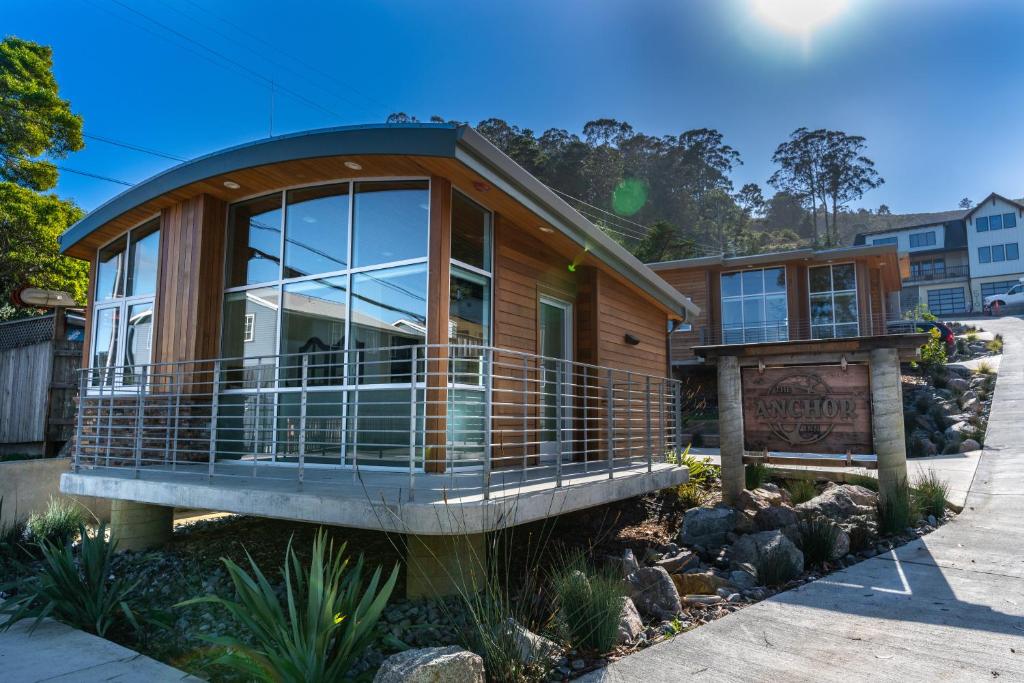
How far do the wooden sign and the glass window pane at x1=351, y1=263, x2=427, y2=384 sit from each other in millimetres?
4561

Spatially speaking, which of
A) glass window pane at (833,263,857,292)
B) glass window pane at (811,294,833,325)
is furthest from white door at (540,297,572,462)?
glass window pane at (833,263,857,292)

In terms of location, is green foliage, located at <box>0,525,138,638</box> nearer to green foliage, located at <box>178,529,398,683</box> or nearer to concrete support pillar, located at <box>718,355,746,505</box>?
green foliage, located at <box>178,529,398,683</box>

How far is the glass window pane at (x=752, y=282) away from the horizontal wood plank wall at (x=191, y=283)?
18073 millimetres

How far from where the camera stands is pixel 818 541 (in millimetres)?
5855

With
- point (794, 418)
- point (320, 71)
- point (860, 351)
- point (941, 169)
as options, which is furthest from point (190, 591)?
point (941, 169)

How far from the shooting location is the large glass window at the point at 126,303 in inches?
332

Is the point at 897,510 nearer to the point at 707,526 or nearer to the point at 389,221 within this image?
the point at 707,526

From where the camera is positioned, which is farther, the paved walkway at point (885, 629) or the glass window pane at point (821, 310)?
the glass window pane at point (821, 310)

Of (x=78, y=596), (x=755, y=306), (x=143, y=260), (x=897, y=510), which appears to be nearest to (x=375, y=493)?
(x=78, y=596)

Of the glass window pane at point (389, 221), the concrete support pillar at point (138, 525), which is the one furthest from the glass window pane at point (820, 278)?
the concrete support pillar at point (138, 525)

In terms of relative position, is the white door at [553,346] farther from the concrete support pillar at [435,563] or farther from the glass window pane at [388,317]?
the concrete support pillar at [435,563]

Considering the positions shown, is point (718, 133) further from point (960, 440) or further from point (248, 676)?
point (248, 676)

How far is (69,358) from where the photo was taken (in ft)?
35.3

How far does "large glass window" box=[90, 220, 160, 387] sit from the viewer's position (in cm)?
845
